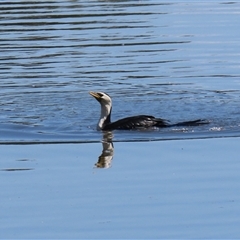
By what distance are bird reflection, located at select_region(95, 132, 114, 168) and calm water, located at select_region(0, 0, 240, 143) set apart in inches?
6.4

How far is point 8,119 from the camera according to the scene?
Answer: 15547mm

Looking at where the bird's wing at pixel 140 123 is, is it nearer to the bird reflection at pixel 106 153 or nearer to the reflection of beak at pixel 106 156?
the bird reflection at pixel 106 153

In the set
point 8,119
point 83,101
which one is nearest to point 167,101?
point 83,101

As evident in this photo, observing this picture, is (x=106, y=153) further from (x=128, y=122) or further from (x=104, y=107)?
(x=104, y=107)

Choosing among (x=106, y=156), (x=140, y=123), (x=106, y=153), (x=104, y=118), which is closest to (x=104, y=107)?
(x=104, y=118)

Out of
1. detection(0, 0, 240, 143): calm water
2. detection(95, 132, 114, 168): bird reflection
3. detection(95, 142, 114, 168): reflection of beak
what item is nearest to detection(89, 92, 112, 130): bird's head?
detection(0, 0, 240, 143): calm water

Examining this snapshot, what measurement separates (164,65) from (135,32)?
5.05m

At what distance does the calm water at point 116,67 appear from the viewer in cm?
1548

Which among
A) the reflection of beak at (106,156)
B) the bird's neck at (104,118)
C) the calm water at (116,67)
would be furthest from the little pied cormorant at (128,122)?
the reflection of beak at (106,156)

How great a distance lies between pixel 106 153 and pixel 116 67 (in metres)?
7.49

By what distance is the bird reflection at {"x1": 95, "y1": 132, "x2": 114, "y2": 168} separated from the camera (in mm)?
12328

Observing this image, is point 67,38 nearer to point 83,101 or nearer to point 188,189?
point 83,101

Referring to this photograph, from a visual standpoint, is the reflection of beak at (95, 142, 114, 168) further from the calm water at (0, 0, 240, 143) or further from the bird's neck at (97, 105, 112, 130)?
the bird's neck at (97, 105, 112, 130)

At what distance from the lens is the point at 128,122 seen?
1464 centimetres
